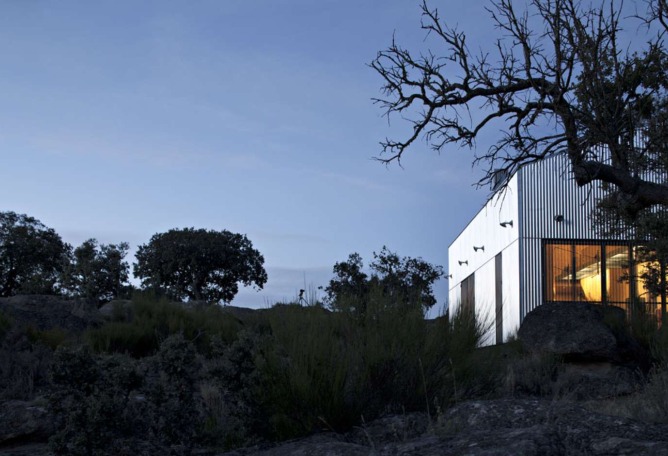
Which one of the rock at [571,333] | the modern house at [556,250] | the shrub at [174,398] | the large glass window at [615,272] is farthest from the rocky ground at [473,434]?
the large glass window at [615,272]

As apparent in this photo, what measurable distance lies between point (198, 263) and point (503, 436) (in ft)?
136

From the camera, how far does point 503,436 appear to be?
3.72 m

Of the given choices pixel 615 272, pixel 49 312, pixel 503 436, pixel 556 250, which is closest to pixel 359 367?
pixel 503 436

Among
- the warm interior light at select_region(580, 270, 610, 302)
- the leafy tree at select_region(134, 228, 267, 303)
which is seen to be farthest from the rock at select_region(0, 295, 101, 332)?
the leafy tree at select_region(134, 228, 267, 303)

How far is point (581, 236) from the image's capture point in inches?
987

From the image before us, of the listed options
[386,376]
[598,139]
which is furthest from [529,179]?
[386,376]

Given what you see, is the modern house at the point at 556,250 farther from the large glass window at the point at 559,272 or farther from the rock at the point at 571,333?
the rock at the point at 571,333

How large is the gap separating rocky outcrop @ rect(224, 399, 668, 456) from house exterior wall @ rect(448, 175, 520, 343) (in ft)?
48.5

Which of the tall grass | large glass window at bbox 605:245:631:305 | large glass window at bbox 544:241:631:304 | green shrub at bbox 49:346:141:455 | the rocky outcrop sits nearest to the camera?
the rocky outcrop

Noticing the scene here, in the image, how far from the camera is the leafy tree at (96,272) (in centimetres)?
3934

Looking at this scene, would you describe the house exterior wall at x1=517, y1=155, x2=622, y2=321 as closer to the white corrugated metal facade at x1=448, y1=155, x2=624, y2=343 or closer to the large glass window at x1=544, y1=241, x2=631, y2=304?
the white corrugated metal facade at x1=448, y1=155, x2=624, y2=343

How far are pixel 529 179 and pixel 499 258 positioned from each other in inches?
161

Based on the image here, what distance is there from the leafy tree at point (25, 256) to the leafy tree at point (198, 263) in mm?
5166

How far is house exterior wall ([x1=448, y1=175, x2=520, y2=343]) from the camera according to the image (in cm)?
2508
